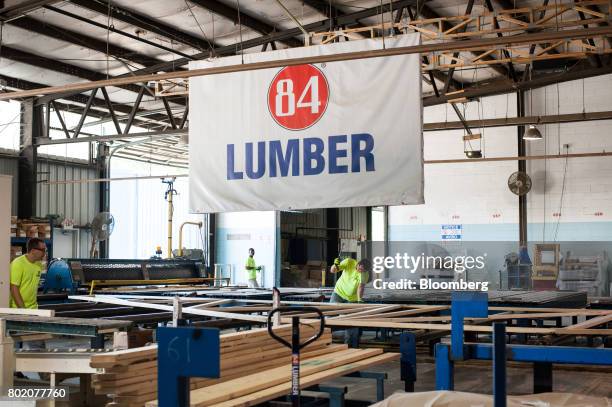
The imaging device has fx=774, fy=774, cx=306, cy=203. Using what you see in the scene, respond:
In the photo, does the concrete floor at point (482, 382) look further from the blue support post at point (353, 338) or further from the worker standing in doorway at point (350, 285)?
the worker standing in doorway at point (350, 285)

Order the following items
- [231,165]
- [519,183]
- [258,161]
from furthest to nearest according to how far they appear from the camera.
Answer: [519,183]
[231,165]
[258,161]

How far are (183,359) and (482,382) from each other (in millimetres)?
7041

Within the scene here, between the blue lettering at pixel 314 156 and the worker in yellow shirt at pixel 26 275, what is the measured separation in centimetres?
332

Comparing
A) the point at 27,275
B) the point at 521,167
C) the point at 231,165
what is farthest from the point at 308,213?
the point at 231,165

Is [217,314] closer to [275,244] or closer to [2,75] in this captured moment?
[2,75]

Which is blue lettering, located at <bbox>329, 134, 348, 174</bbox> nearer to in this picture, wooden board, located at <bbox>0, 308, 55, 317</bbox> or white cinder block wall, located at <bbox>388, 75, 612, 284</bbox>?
wooden board, located at <bbox>0, 308, 55, 317</bbox>

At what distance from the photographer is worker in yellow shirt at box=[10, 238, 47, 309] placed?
871 centimetres

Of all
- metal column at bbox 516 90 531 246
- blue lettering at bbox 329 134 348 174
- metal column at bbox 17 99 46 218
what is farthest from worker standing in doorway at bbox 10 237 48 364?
metal column at bbox 516 90 531 246

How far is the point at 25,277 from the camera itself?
29.0ft

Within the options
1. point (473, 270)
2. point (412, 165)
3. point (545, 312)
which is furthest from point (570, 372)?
point (473, 270)

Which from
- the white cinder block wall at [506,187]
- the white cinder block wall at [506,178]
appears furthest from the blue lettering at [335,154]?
the white cinder block wall at [506,178]

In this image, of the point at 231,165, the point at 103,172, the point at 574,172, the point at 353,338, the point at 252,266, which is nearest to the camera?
the point at 231,165

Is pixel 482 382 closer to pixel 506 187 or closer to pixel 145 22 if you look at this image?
pixel 145 22

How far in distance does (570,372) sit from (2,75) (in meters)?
15.1
